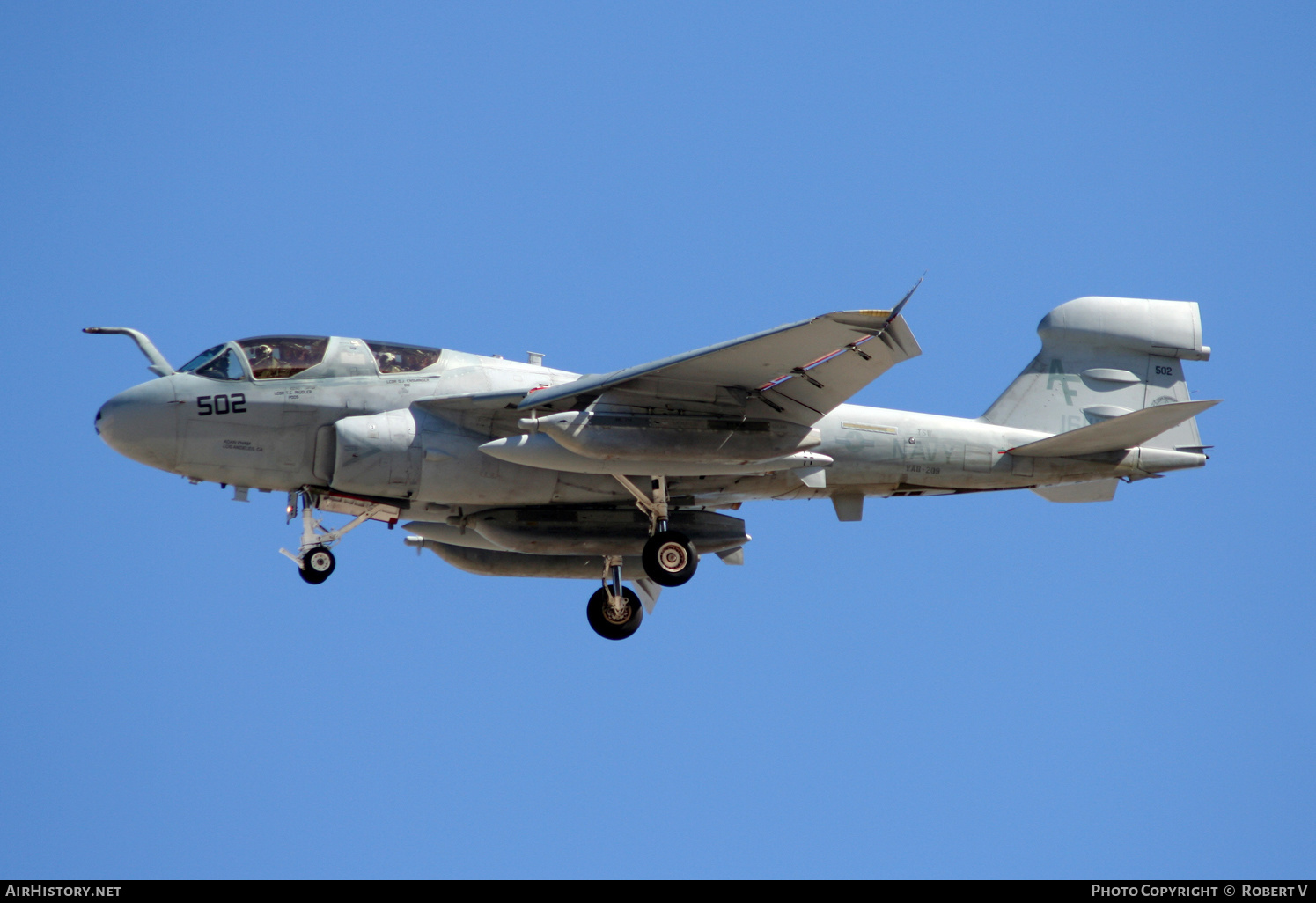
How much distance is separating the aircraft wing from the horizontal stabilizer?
3.58m

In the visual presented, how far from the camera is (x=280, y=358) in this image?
54.6 ft

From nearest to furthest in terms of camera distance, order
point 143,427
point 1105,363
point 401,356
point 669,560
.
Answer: point 143,427, point 401,356, point 669,560, point 1105,363

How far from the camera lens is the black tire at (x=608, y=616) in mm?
18953

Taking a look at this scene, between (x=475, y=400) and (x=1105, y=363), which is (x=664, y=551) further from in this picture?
(x=1105, y=363)

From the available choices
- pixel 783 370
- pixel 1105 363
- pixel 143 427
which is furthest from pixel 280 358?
pixel 1105 363

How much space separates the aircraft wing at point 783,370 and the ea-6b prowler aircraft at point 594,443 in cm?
3

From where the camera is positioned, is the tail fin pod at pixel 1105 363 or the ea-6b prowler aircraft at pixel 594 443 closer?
the ea-6b prowler aircraft at pixel 594 443

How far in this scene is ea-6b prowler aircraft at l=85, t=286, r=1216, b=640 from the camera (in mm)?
15773

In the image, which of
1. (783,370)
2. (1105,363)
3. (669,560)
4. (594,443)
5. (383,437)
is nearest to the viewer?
(594,443)

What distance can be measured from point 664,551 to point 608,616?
82.6 inches

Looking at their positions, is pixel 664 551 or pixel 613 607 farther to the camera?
pixel 613 607

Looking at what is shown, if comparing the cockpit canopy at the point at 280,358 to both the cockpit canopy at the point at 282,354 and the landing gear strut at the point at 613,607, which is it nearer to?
the cockpit canopy at the point at 282,354

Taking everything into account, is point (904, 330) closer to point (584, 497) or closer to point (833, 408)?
point (833, 408)

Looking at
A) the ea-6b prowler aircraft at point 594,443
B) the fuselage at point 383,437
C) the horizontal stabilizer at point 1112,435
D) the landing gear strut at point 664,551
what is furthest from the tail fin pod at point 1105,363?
the landing gear strut at point 664,551
